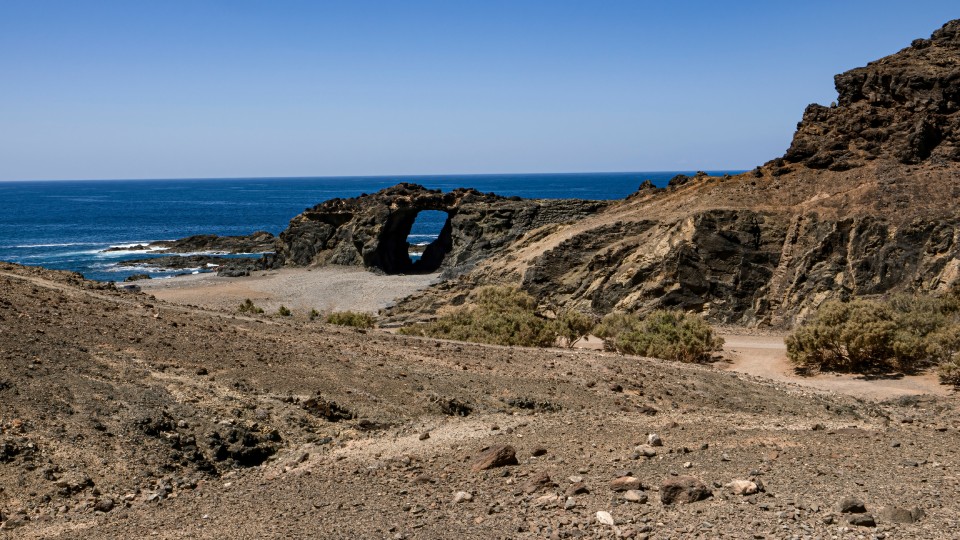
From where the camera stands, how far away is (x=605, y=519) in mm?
7539

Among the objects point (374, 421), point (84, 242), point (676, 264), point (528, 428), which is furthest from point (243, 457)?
point (84, 242)

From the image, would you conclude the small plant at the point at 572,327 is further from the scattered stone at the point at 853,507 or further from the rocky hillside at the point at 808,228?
the scattered stone at the point at 853,507

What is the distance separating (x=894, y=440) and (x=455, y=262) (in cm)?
3812

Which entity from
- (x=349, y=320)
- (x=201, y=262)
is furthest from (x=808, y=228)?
(x=201, y=262)

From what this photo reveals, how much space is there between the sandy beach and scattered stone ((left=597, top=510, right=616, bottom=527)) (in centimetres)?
2895

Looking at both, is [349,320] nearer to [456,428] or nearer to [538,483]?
Answer: [456,428]

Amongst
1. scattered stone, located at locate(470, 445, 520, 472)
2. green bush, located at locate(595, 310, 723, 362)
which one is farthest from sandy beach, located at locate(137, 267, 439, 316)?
scattered stone, located at locate(470, 445, 520, 472)

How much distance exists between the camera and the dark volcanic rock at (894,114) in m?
32.8

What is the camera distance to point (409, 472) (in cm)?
965

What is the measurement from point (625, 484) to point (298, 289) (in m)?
36.9

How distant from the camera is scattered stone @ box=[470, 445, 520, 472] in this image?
948 centimetres

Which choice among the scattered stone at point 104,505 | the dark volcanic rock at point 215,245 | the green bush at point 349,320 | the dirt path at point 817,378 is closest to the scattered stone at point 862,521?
the scattered stone at point 104,505

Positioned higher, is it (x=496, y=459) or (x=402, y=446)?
(x=496, y=459)

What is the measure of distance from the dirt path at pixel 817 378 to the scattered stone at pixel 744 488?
11.4 meters
